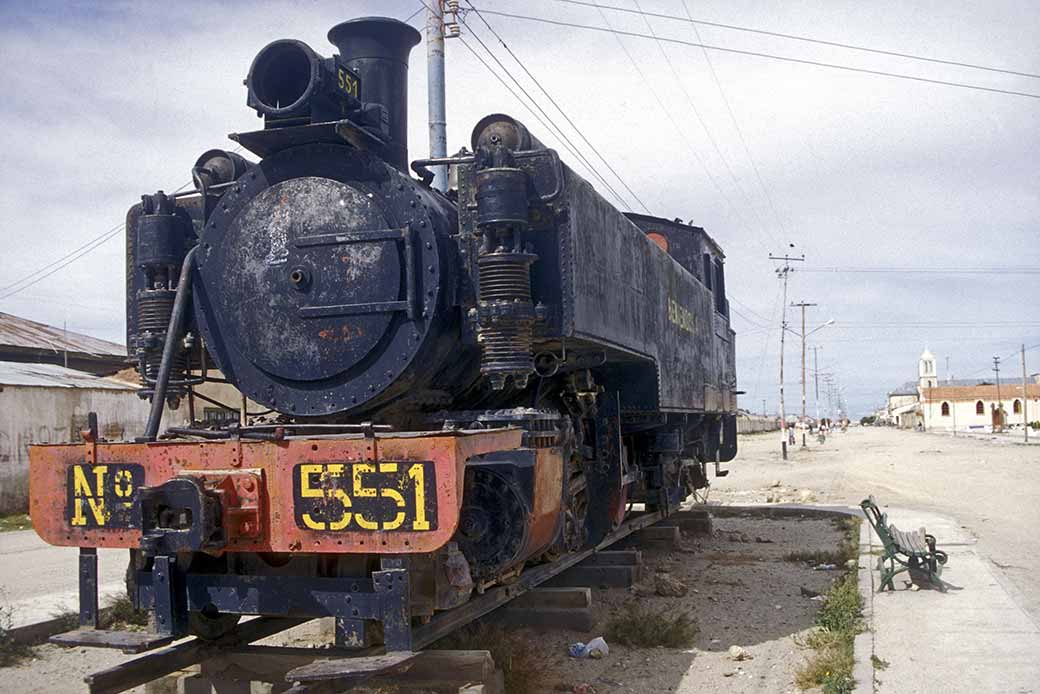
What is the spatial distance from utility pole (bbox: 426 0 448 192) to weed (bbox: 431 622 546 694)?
4838mm

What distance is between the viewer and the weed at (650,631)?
5812 mm

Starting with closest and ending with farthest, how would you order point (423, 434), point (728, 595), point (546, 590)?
point (423, 434) < point (546, 590) < point (728, 595)

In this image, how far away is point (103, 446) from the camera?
4.28 metres

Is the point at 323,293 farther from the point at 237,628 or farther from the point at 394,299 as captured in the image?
the point at 237,628

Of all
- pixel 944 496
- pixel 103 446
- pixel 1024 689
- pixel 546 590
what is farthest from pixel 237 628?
pixel 944 496

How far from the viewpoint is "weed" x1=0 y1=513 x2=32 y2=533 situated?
13.1 meters

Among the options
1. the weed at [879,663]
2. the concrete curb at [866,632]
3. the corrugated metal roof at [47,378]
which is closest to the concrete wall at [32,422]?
the corrugated metal roof at [47,378]

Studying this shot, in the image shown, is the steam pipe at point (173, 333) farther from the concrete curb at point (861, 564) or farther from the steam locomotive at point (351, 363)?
the concrete curb at point (861, 564)

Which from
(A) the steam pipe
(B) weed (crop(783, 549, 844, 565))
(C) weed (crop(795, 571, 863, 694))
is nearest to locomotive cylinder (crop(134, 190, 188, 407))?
(A) the steam pipe

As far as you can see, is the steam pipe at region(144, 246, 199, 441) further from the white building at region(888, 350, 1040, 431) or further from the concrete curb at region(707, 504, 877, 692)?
the white building at region(888, 350, 1040, 431)

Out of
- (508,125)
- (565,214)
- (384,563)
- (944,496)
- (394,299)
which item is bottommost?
(944,496)

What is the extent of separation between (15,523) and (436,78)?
8905mm

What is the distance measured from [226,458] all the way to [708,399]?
6.01m

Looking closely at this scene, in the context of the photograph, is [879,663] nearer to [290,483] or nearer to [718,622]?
[718,622]
